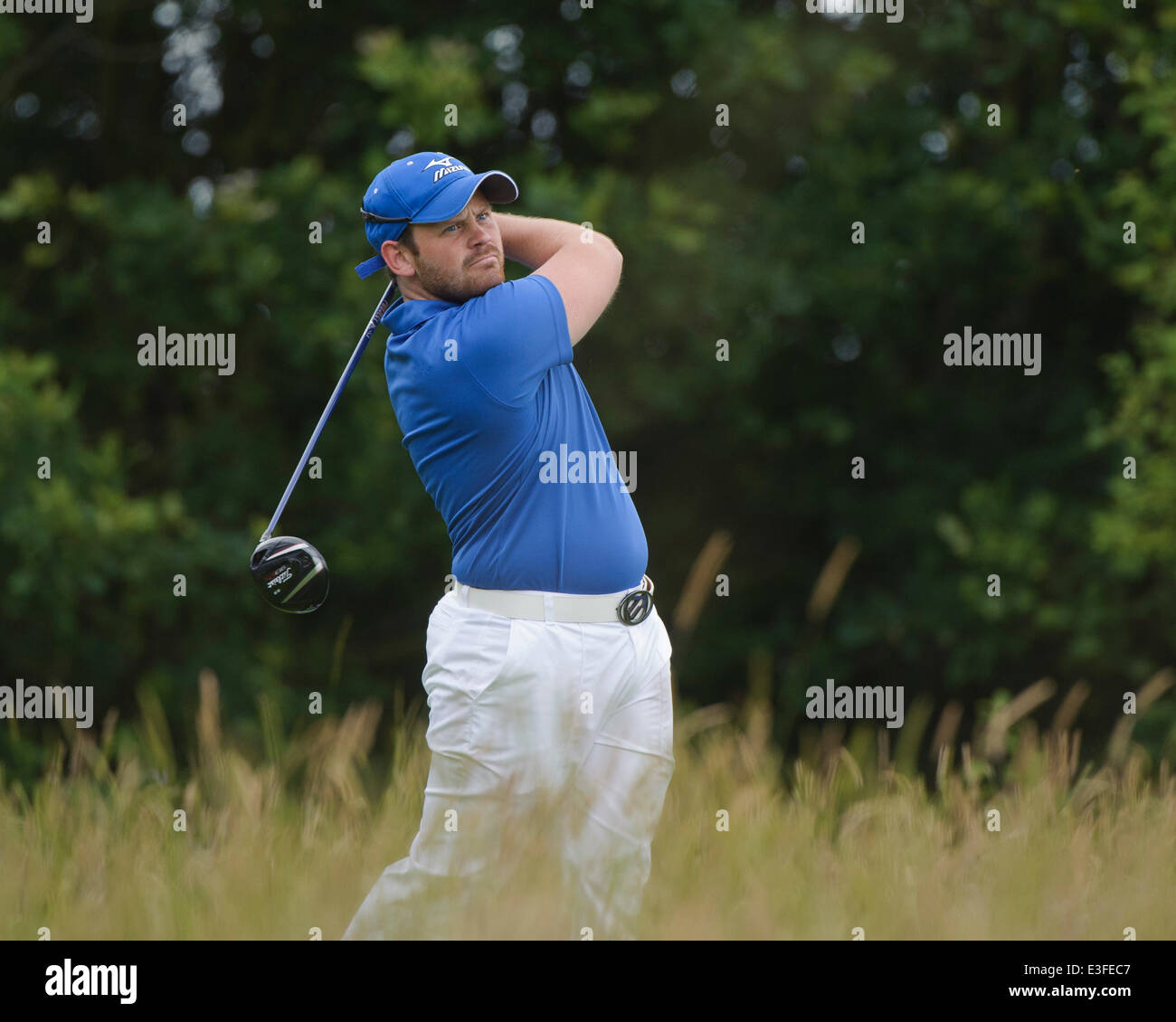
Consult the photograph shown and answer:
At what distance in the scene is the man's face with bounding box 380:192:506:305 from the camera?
12.0 ft

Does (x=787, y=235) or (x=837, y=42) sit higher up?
(x=837, y=42)

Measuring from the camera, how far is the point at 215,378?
36.4 feet

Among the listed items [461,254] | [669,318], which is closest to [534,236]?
[461,254]

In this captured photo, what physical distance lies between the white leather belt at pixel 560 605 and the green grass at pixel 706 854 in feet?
1.71

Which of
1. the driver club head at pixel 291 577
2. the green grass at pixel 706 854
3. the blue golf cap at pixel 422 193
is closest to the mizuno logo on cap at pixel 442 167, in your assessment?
the blue golf cap at pixel 422 193

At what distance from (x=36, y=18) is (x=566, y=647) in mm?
9212

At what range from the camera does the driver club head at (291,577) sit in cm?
368

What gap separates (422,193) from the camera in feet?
11.8

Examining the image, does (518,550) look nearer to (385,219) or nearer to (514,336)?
(514,336)

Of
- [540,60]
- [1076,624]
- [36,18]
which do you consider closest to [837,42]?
[540,60]

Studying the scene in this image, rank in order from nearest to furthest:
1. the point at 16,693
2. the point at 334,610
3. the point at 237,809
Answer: the point at 237,809 < the point at 16,693 < the point at 334,610

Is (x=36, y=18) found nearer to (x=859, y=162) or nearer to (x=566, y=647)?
(x=859, y=162)

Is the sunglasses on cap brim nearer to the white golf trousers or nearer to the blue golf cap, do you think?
the blue golf cap

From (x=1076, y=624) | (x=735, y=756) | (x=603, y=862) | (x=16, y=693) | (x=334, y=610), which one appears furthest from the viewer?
(x=334, y=610)
